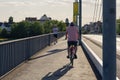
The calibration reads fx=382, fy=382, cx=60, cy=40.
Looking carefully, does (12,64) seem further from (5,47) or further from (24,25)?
(24,25)

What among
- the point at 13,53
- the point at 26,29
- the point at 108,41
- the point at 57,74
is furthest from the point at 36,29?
the point at 108,41

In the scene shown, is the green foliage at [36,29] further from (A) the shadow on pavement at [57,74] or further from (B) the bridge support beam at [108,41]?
(B) the bridge support beam at [108,41]

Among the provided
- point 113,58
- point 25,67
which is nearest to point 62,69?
point 25,67

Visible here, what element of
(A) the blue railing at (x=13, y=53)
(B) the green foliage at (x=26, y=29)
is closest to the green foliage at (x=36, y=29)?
(B) the green foliage at (x=26, y=29)

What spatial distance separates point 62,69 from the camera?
13.6 meters

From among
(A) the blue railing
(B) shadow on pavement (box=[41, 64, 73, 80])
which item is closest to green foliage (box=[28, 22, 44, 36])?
(A) the blue railing

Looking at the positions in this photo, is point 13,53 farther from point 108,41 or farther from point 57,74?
point 108,41

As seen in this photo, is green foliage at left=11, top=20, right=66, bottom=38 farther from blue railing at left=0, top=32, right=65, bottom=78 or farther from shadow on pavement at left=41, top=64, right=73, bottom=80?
shadow on pavement at left=41, top=64, right=73, bottom=80

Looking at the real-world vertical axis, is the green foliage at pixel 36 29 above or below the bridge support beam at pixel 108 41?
below

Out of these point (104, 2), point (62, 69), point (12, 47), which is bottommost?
point (62, 69)

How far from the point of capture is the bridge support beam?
4508 mm

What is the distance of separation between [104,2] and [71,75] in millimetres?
7427

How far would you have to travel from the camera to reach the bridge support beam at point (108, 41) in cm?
451

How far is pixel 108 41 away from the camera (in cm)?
451
